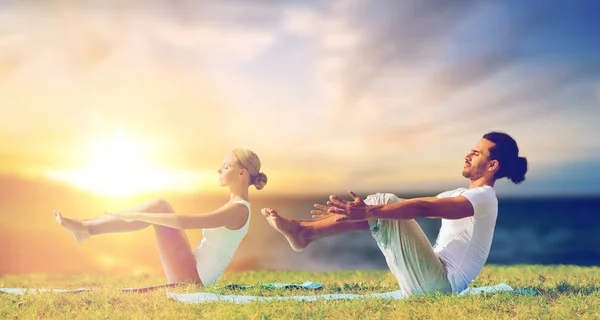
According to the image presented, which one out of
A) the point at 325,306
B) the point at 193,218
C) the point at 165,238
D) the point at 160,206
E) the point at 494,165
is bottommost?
the point at 325,306

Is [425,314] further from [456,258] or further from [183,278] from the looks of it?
[183,278]

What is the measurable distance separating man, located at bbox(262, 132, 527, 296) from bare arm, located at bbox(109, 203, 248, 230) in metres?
0.86

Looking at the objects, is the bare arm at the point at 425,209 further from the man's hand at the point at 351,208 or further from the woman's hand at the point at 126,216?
the woman's hand at the point at 126,216

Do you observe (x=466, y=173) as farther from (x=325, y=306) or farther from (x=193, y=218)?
(x=193, y=218)

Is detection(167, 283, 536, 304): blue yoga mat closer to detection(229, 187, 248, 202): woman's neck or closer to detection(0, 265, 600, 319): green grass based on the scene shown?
detection(0, 265, 600, 319): green grass

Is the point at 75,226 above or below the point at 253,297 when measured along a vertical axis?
above

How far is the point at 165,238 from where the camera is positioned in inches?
245

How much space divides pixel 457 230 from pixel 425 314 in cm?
83

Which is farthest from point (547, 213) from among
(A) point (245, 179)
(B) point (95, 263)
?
(A) point (245, 179)

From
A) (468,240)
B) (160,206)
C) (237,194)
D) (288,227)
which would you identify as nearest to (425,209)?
(468,240)

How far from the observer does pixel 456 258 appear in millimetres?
5152

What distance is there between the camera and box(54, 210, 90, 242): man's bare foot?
6.20 m

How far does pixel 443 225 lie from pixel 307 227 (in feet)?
4.08

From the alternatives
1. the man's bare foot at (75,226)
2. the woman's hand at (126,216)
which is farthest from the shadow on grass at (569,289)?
the man's bare foot at (75,226)
